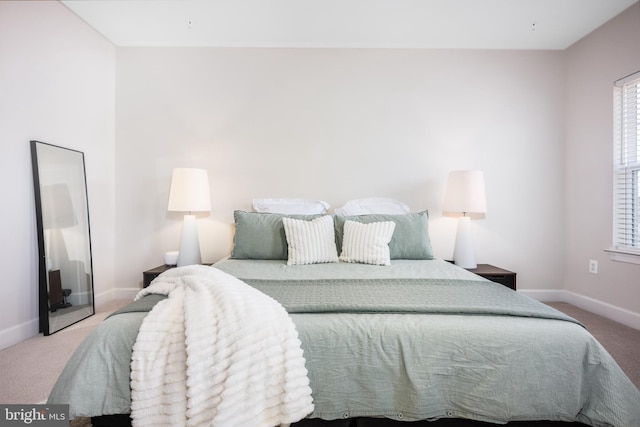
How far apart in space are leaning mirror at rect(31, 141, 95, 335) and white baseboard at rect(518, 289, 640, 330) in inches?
165

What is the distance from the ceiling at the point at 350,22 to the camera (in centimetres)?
246

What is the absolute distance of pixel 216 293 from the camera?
119cm

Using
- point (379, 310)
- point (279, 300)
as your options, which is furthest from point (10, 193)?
point (379, 310)

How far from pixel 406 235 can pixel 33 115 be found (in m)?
2.99

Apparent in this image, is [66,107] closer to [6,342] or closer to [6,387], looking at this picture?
[6,342]

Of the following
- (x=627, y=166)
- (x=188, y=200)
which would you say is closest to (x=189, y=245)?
(x=188, y=200)

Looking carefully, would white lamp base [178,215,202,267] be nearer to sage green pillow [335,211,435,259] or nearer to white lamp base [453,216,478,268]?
sage green pillow [335,211,435,259]

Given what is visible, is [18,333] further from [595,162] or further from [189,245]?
[595,162]

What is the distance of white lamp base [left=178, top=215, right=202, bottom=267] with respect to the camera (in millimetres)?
2709

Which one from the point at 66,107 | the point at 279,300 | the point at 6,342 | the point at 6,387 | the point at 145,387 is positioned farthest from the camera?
the point at 66,107

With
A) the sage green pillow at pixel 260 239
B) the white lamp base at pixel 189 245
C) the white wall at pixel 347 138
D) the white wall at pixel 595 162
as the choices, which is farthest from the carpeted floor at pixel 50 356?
the sage green pillow at pixel 260 239

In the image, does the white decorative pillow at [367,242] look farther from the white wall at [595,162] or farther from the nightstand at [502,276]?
the white wall at [595,162]

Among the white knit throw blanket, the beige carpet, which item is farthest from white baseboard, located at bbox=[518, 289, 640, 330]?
the beige carpet

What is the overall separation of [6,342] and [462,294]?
2947mm
